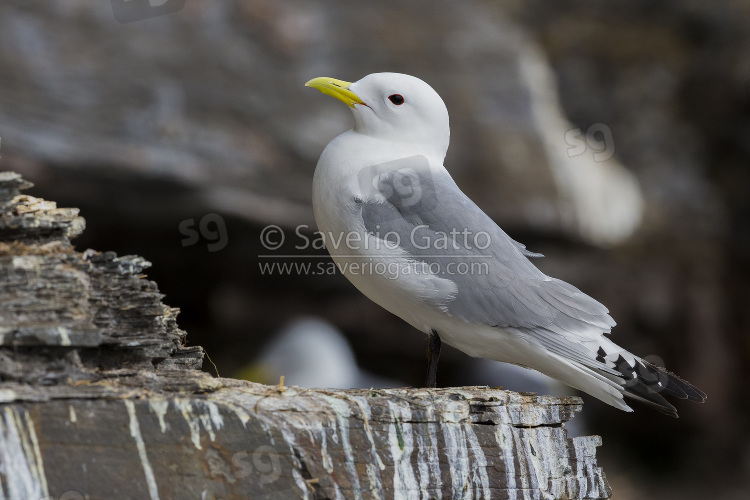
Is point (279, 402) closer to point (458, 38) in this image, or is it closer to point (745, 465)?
point (458, 38)

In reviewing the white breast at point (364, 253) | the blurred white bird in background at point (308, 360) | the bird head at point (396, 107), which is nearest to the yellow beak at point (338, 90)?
the bird head at point (396, 107)

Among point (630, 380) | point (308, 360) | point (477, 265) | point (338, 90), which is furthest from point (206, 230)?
point (630, 380)

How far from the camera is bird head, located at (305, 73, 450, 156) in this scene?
378 cm

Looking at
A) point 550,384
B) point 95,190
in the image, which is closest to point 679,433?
point 550,384

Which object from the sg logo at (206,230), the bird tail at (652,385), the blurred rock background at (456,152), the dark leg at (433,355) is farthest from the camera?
the sg logo at (206,230)

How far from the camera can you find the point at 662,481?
8.68 metres

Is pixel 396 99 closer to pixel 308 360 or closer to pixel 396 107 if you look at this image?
pixel 396 107

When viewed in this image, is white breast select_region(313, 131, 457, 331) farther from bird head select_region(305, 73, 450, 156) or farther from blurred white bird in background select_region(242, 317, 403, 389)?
blurred white bird in background select_region(242, 317, 403, 389)

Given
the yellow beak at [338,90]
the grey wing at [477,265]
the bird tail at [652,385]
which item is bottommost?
the bird tail at [652,385]

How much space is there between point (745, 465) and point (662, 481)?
34.4 inches

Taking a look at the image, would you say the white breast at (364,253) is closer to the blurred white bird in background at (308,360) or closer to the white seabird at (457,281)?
the white seabird at (457,281)

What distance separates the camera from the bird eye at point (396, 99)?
3783mm

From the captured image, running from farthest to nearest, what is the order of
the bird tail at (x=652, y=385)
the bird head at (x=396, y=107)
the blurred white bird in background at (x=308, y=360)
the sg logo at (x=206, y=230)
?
the blurred white bird in background at (x=308, y=360)
the sg logo at (x=206, y=230)
the bird head at (x=396, y=107)
the bird tail at (x=652, y=385)

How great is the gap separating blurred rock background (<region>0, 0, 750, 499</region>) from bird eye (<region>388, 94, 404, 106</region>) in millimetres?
2444
